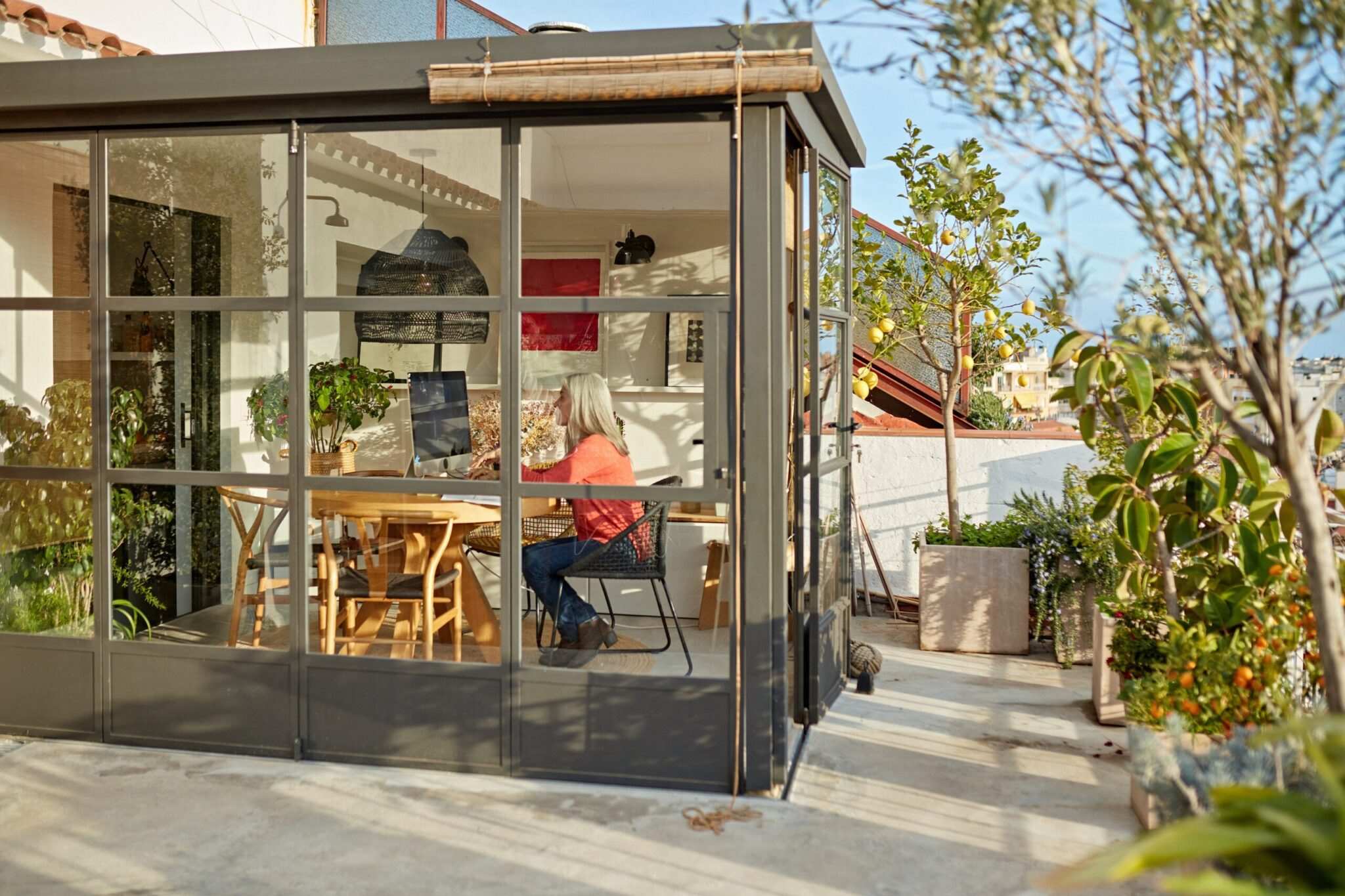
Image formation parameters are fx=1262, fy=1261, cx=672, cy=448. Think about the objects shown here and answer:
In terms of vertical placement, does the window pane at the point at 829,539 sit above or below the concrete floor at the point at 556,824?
above

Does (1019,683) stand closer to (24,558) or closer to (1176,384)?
(1176,384)

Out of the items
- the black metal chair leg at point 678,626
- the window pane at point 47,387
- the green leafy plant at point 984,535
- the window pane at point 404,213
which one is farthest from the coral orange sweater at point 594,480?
the green leafy plant at point 984,535

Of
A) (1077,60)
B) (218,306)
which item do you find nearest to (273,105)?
(218,306)

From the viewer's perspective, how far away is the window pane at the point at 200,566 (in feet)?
14.9

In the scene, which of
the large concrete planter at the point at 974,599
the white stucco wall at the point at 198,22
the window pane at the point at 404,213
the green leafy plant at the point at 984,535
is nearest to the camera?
the window pane at the point at 404,213

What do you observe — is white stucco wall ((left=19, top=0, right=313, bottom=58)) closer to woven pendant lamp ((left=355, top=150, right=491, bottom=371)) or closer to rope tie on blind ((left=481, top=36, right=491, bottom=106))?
woven pendant lamp ((left=355, top=150, right=491, bottom=371))

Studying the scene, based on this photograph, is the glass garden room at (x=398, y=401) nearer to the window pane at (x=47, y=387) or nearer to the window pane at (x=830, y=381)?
the window pane at (x=47, y=387)

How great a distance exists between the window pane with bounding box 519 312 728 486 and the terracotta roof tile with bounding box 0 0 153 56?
2035mm

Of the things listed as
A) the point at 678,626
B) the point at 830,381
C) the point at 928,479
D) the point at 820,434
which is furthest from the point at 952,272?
the point at 678,626

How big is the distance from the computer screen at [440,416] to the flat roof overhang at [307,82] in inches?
35.5

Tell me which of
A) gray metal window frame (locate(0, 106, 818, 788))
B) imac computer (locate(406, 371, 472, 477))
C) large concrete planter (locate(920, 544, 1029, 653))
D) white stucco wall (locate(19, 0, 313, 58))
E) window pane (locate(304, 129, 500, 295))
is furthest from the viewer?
white stucco wall (locate(19, 0, 313, 58))

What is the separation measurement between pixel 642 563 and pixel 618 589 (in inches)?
5.0

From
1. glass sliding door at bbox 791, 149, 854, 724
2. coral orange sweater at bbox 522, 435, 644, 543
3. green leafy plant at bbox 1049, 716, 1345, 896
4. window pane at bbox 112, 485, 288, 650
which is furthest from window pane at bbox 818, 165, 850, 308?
green leafy plant at bbox 1049, 716, 1345, 896

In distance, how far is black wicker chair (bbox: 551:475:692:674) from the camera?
4230 millimetres
